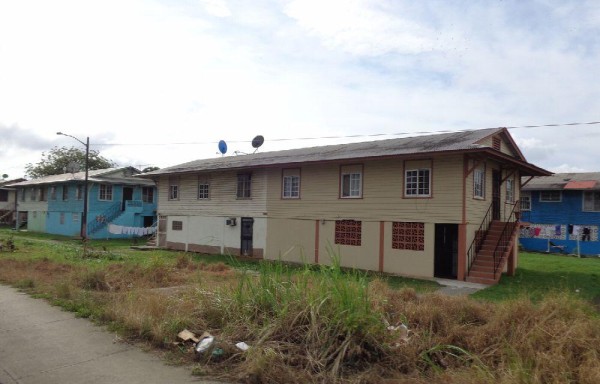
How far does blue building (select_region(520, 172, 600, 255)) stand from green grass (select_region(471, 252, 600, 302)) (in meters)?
10.2

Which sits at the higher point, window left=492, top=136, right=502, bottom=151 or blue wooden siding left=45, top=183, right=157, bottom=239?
window left=492, top=136, right=502, bottom=151

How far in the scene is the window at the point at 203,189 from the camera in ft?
89.4

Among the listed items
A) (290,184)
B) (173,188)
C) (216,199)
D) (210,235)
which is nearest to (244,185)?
(216,199)

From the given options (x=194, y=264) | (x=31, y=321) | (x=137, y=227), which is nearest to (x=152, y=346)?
(x=31, y=321)

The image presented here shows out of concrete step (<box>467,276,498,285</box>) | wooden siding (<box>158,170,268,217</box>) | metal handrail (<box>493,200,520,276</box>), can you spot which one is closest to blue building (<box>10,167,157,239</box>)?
wooden siding (<box>158,170,268,217</box>)

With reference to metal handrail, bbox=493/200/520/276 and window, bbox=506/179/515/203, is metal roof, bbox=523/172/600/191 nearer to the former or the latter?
window, bbox=506/179/515/203

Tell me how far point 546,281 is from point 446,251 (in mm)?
3736

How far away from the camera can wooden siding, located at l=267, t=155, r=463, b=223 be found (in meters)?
17.2

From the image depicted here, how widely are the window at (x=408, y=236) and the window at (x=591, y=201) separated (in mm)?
21128

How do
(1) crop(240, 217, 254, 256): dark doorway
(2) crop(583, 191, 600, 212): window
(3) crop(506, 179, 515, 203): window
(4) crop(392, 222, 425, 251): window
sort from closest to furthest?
(4) crop(392, 222, 425, 251): window
(3) crop(506, 179, 515, 203): window
(1) crop(240, 217, 254, 256): dark doorway
(2) crop(583, 191, 600, 212): window

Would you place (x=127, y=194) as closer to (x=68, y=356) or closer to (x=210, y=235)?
(x=210, y=235)

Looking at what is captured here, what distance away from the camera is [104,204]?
3919cm

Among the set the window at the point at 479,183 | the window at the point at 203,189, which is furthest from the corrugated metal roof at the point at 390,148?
the window at the point at 479,183

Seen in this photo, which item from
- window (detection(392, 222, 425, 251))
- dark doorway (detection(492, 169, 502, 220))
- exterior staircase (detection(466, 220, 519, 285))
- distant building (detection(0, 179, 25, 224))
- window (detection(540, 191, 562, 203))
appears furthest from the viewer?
distant building (detection(0, 179, 25, 224))
